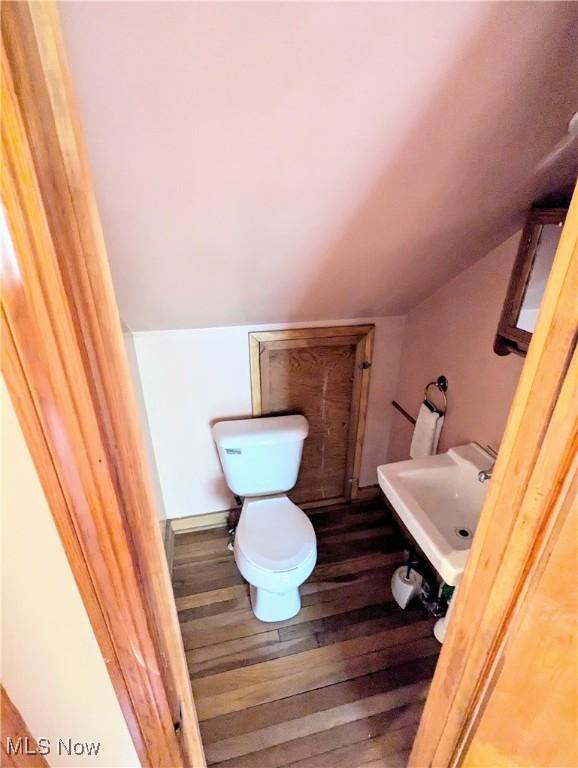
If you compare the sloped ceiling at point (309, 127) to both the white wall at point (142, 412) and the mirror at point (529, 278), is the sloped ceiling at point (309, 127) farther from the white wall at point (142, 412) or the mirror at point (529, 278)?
the white wall at point (142, 412)

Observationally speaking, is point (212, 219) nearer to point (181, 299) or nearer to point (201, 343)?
point (181, 299)

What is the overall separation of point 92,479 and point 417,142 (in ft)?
3.25

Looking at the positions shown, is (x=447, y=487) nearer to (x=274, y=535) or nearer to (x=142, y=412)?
(x=274, y=535)

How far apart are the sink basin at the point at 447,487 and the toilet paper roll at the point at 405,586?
0.51 metres

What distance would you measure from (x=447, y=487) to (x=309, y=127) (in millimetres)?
1400

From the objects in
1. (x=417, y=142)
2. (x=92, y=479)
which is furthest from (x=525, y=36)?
(x=92, y=479)

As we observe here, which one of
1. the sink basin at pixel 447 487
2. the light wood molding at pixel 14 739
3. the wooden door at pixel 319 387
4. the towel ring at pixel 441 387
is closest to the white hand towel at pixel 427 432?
the towel ring at pixel 441 387

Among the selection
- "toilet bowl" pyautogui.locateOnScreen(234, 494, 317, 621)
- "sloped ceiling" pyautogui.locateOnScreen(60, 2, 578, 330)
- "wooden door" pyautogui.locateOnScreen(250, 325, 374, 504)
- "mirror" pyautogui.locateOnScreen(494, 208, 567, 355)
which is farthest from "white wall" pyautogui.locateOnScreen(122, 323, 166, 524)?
"mirror" pyautogui.locateOnScreen(494, 208, 567, 355)

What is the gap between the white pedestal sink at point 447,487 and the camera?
154cm

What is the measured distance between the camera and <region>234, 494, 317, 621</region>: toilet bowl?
1.68m

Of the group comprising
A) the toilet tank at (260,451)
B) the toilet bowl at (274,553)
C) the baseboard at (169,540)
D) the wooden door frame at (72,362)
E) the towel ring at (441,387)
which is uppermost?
the wooden door frame at (72,362)

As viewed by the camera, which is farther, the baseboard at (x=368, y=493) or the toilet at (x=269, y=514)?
the baseboard at (x=368, y=493)

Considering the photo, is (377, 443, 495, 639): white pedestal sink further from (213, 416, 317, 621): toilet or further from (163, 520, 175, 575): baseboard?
(163, 520, 175, 575): baseboard

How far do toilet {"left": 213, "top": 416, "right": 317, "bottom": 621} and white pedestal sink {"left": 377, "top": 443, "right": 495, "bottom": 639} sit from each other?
1.63ft
